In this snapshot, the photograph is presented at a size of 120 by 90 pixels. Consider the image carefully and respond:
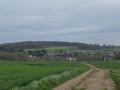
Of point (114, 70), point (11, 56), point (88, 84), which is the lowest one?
point (11, 56)

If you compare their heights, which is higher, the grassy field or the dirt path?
the dirt path

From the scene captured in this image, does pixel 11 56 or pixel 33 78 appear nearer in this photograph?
pixel 33 78

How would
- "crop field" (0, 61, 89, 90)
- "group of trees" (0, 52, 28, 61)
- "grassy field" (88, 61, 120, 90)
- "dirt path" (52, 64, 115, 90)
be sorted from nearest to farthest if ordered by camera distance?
"crop field" (0, 61, 89, 90), "dirt path" (52, 64, 115, 90), "grassy field" (88, 61, 120, 90), "group of trees" (0, 52, 28, 61)

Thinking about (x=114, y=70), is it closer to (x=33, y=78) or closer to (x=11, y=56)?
(x=33, y=78)

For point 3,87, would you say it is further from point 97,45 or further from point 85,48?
point 97,45

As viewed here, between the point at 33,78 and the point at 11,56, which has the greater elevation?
the point at 33,78

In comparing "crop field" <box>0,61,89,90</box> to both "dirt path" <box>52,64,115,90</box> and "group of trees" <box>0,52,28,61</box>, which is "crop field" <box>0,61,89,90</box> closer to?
"dirt path" <box>52,64,115,90</box>

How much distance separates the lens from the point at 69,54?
158 m

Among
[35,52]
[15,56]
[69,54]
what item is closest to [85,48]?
[69,54]

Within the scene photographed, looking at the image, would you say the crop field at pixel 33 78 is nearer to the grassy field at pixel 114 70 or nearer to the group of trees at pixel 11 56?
the grassy field at pixel 114 70

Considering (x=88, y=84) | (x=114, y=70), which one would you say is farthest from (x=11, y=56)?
(x=88, y=84)

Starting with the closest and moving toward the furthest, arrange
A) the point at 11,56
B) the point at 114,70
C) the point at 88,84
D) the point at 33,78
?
1. the point at 88,84
2. the point at 33,78
3. the point at 114,70
4. the point at 11,56

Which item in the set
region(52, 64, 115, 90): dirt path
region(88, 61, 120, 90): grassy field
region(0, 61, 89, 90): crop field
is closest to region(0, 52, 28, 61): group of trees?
region(88, 61, 120, 90): grassy field

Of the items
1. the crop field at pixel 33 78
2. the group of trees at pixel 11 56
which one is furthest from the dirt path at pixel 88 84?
the group of trees at pixel 11 56
